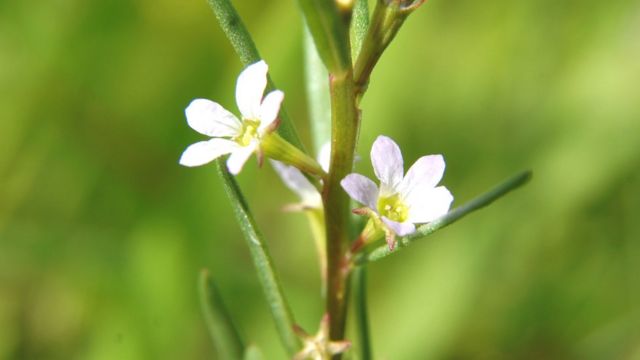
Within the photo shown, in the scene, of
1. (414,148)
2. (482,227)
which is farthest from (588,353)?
(414,148)

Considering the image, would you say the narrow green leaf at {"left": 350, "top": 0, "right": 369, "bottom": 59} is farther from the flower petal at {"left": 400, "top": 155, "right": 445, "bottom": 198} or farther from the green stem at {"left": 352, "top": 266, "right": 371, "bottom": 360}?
the green stem at {"left": 352, "top": 266, "right": 371, "bottom": 360}

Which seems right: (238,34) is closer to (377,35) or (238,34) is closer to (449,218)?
(377,35)

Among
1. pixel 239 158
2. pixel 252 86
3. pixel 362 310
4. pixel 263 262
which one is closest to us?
pixel 239 158

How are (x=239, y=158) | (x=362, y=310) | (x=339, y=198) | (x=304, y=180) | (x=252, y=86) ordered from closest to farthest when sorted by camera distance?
(x=239, y=158) → (x=252, y=86) → (x=339, y=198) → (x=304, y=180) → (x=362, y=310)

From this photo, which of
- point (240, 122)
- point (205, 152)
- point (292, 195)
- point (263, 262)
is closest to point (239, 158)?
point (205, 152)

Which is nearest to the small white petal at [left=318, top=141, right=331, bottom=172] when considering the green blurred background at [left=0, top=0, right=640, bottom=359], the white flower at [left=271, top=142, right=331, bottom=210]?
the white flower at [left=271, top=142, right=331, bottom=210]

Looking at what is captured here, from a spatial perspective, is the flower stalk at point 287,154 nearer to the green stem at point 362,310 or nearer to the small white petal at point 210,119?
the small white petal at point 210,119
